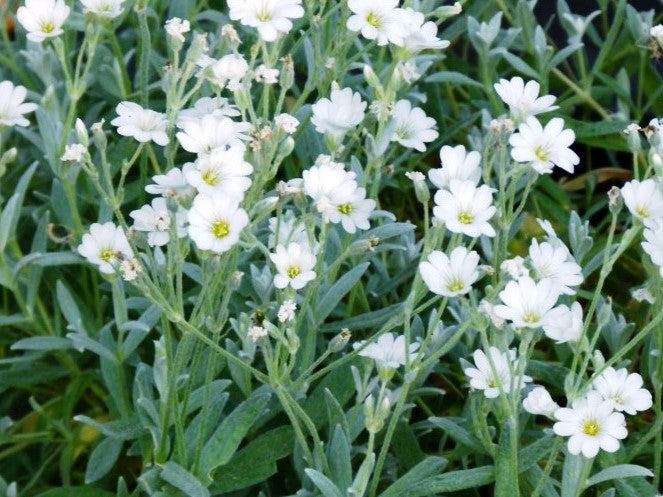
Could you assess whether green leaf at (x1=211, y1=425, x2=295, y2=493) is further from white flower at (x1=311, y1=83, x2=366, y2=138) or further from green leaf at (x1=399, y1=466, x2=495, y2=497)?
white flower at (x1=311, y1=83, x2=366, y2=138)

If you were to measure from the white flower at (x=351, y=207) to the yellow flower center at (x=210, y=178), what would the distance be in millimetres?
72

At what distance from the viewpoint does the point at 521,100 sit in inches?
29.7

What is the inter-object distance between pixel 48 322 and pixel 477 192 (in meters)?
0.43

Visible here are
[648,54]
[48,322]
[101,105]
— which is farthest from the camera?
[648,54]

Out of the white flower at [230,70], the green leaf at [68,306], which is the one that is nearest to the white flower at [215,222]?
the white flower at [230,70]

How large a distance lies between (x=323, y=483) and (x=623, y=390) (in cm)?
19

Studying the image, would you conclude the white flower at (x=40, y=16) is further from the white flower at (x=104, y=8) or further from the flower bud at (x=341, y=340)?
the flower bud at (x=341, y=340)

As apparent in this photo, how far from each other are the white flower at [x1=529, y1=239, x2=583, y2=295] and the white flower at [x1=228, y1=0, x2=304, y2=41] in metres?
0.21

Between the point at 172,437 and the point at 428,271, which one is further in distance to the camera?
the point at 172,437

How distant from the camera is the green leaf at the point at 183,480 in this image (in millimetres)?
737

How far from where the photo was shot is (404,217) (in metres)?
1.14

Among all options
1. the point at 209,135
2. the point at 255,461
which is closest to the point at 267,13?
the point at 209,135

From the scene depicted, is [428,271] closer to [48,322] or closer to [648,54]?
[48,322]

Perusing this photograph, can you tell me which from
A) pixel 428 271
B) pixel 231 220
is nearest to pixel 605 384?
pixel 428 271
